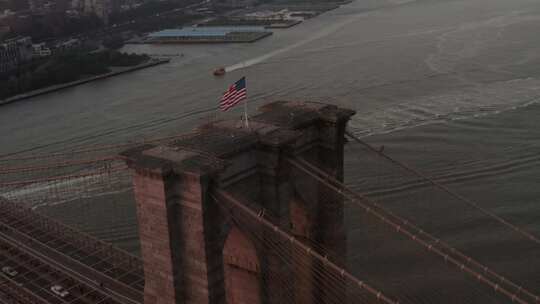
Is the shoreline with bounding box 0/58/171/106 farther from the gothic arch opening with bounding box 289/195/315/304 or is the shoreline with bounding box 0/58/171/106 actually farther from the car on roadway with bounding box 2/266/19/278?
the gothic arch opening with bounding box 289/195/315/304

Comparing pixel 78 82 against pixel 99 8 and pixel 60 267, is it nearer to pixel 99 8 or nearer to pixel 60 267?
pixel 60 267

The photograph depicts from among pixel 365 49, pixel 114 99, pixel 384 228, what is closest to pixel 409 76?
pixel 365 49

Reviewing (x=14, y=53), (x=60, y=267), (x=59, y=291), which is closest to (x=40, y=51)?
(x=14, y=53)

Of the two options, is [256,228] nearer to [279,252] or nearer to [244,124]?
[279,252]

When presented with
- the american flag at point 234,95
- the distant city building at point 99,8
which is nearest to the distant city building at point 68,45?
the distant city building at point 99,8

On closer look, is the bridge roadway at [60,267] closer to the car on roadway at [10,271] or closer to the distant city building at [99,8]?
the car on roadway at [10,271]

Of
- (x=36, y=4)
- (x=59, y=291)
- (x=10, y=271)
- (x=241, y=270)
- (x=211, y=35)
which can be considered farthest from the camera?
(x=36, y=4)
